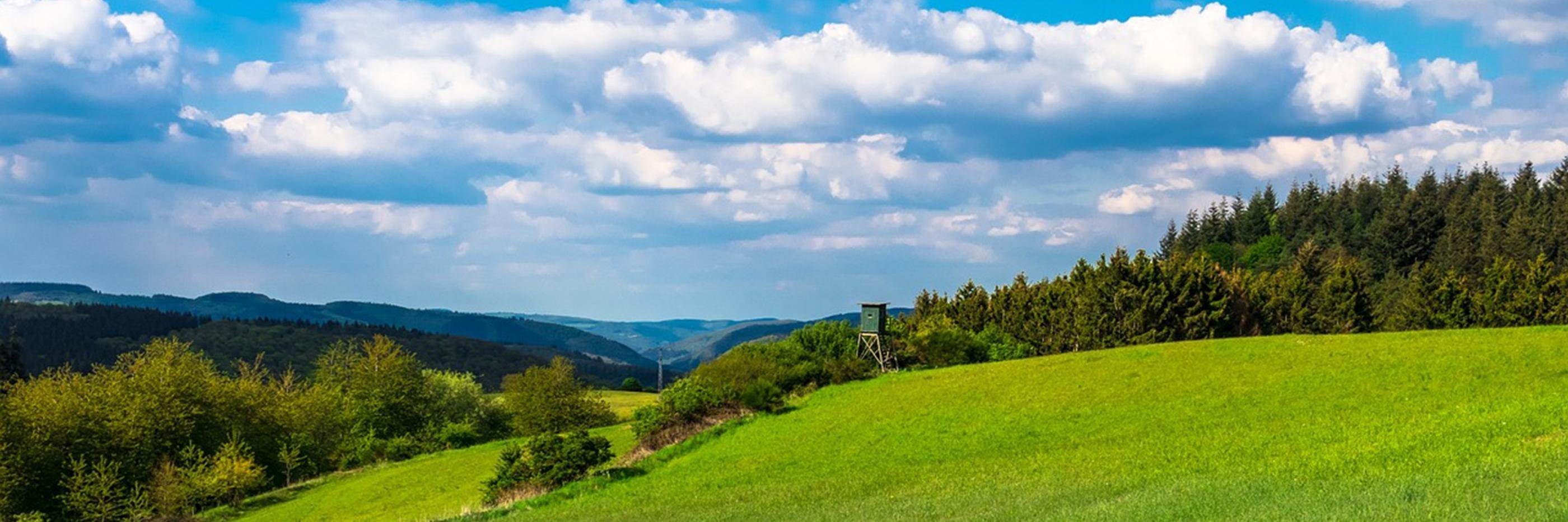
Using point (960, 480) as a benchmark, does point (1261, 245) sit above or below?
above

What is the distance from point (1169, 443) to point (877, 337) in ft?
131

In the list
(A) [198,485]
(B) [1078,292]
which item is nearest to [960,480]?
(A) [198,485]

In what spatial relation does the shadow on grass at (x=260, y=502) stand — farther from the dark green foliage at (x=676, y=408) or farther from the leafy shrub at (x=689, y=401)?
the leafy shrub at (x=689, y=401)

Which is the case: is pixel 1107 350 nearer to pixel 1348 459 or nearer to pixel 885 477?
pixel 885 477

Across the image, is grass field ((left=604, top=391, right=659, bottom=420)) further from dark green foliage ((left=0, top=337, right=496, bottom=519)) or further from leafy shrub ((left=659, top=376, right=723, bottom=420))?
leafy shrub ((left=659, top=376, right=723, bottom=420))

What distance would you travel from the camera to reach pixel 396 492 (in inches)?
2581

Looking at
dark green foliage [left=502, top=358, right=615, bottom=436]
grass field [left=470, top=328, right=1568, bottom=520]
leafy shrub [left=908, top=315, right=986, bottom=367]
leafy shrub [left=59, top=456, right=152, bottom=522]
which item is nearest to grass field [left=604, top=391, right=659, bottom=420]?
dark green foliage [left=502, top=358, right=615, bottom=436]

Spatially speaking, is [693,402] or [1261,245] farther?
[1261,245]

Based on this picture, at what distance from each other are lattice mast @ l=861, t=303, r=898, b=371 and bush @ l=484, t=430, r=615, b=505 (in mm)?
29184

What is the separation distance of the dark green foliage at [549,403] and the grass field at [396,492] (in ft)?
77.2

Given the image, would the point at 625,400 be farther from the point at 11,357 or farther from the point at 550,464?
the point at 550,464

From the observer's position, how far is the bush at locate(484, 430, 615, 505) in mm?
46094

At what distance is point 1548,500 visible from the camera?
17609 mm

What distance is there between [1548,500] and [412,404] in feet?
359
